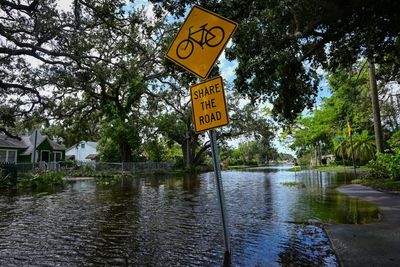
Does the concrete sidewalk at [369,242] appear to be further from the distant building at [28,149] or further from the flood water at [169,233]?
the distant building at [28,149]

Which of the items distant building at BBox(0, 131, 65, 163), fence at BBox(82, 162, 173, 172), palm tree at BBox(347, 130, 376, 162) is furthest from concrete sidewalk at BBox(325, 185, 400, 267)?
palm tree at BBox(347, 130, 376, 162)

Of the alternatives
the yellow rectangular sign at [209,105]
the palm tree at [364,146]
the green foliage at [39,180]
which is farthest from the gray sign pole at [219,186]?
the palm tree at [364,146]

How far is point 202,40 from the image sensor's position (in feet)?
13.9

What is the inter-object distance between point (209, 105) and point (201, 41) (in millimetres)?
853

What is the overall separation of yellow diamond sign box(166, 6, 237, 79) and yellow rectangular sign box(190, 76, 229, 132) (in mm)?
168

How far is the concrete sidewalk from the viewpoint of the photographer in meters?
4.08

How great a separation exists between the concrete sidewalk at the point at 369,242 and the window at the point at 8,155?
33.3 metres

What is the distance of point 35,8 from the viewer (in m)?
11.3

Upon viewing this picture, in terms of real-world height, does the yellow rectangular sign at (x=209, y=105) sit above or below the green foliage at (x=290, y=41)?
→ below

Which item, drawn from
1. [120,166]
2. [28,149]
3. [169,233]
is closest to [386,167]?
[169,233]

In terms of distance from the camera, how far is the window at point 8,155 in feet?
104

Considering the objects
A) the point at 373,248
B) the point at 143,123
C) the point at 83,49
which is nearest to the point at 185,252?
the point at 373,248

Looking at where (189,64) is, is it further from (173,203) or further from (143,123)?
(143,123)

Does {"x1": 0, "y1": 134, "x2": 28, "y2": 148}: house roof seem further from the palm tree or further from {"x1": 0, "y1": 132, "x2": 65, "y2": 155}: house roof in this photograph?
the palm tree
